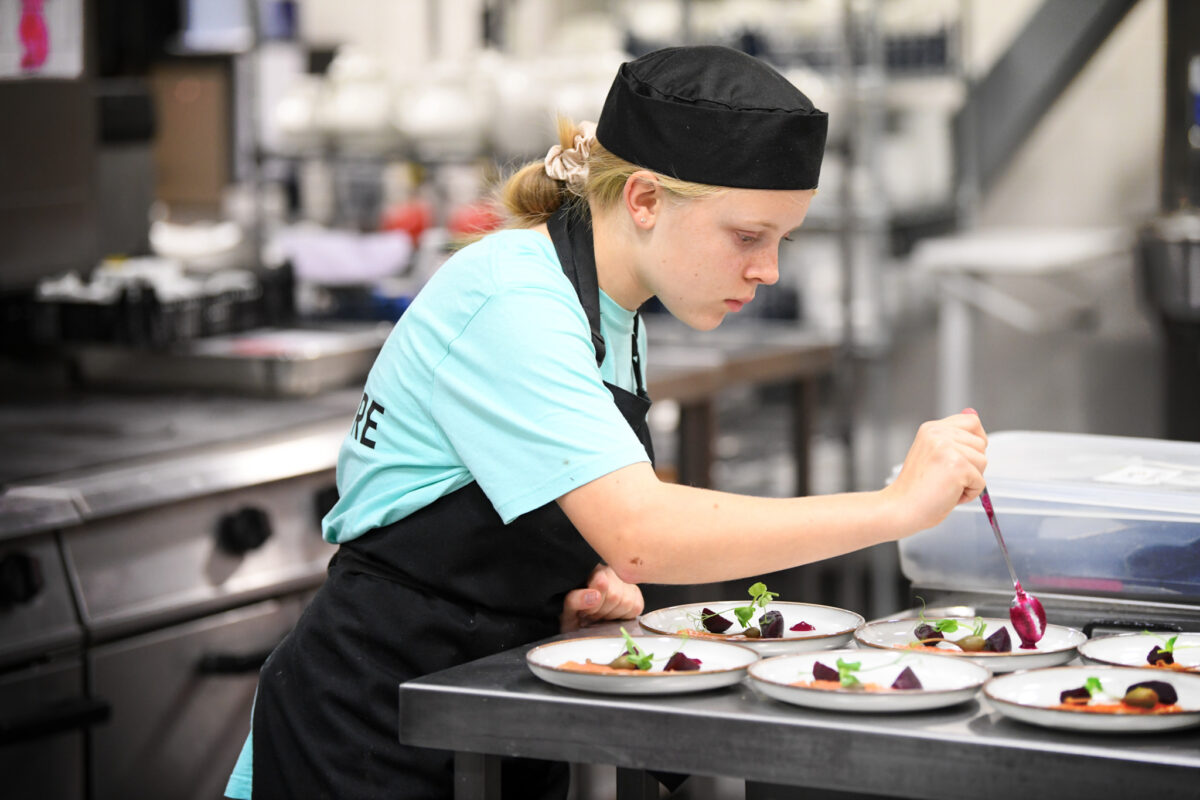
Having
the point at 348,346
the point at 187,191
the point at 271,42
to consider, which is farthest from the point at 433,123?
the point at 271,42

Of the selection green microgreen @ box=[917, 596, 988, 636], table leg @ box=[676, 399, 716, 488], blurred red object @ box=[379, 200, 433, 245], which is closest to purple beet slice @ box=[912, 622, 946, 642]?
green microgreen @ box=[917, 596, 988, 636]

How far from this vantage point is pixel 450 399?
146 centimetres

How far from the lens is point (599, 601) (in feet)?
5.41

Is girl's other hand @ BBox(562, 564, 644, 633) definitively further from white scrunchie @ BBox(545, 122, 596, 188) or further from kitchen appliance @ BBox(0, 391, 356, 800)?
kitchen appliance @ BBox(0, 391, 356, 800)

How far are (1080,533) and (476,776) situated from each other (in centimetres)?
79

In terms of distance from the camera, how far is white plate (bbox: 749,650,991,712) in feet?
4.04

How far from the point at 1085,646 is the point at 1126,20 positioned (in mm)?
3900

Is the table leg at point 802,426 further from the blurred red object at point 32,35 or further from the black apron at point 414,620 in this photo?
the black apron at point 414,620

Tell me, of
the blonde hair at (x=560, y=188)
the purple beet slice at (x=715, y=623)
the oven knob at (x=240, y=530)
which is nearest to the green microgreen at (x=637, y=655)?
the purple beet slice at (x=715, y=623)

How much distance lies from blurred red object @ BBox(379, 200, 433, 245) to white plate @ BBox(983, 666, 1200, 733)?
3.60m

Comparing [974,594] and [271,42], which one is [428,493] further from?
[271,42]

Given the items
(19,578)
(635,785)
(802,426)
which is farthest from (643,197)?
(802,426)

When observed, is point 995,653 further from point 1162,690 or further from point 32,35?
point 32,35

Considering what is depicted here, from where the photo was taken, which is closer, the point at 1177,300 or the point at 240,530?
the point at 240,530
